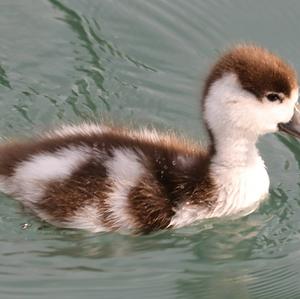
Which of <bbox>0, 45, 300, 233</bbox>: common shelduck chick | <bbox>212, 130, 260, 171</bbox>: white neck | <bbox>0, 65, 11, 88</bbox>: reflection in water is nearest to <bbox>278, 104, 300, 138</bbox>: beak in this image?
<bbox>0, 45, 300, 233</bbox>: common shelduck chick

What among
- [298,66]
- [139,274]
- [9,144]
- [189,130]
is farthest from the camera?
[298,66]

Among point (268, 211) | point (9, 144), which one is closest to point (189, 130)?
point (268, 211)

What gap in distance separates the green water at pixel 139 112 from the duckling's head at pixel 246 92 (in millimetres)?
→ 280

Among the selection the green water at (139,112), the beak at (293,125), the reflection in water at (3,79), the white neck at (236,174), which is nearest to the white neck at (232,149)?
the white neck at (236,174)

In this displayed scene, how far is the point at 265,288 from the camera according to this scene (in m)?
3.85

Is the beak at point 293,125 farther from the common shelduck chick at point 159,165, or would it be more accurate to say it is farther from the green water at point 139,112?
the green water at point 139,112

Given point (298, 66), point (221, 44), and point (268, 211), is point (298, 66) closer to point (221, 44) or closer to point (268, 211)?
point (221, 44)

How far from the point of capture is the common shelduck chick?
3877 millimetres

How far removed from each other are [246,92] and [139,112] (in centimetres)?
99

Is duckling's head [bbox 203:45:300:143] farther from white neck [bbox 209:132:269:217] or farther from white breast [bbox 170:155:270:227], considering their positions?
white breast [bbox 170:155:270:227]

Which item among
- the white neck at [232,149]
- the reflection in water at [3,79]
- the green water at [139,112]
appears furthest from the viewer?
the reflection in water at [3,79]

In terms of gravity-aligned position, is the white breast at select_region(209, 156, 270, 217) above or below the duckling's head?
below

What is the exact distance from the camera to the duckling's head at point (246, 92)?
12.6 feet

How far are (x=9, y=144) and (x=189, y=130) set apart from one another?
920 millimetres
